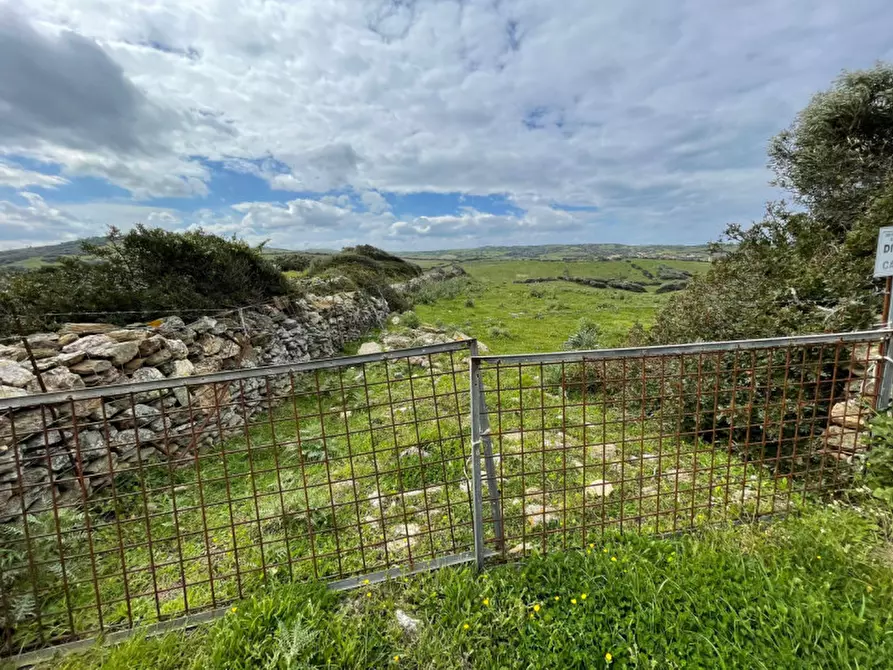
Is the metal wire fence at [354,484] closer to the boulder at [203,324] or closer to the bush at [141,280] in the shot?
the boulder at [203,324]

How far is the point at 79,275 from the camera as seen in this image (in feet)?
22.9

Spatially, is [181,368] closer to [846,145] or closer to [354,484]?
[354,484]

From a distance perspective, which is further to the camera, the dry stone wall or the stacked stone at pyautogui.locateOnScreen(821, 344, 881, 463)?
the stacked stone at pyautogui.locateOnScreen(821, 344, 881, 463)

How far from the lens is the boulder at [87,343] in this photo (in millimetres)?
5141

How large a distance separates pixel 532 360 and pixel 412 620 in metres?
1.94

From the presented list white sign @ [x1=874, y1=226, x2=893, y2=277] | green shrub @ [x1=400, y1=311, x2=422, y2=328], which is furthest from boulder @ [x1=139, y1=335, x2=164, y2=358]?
green shrub @ [x1=400, y1=311, x2=422, y2=328]

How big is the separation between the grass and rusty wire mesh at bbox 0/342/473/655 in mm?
319

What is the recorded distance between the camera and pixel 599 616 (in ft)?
7.97

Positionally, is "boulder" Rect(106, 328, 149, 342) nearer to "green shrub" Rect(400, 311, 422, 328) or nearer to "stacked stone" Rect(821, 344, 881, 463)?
"stacked stone" Rect(821, 344, 881, 463)

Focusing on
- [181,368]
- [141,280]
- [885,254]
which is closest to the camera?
[885,254]

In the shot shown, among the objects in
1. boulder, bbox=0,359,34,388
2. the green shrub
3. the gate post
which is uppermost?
boulder, bbox=0,359,34,388

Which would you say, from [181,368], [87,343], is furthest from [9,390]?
[181,368]

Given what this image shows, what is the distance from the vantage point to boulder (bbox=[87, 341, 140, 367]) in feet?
16.9

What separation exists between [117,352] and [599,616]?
6324 mm
